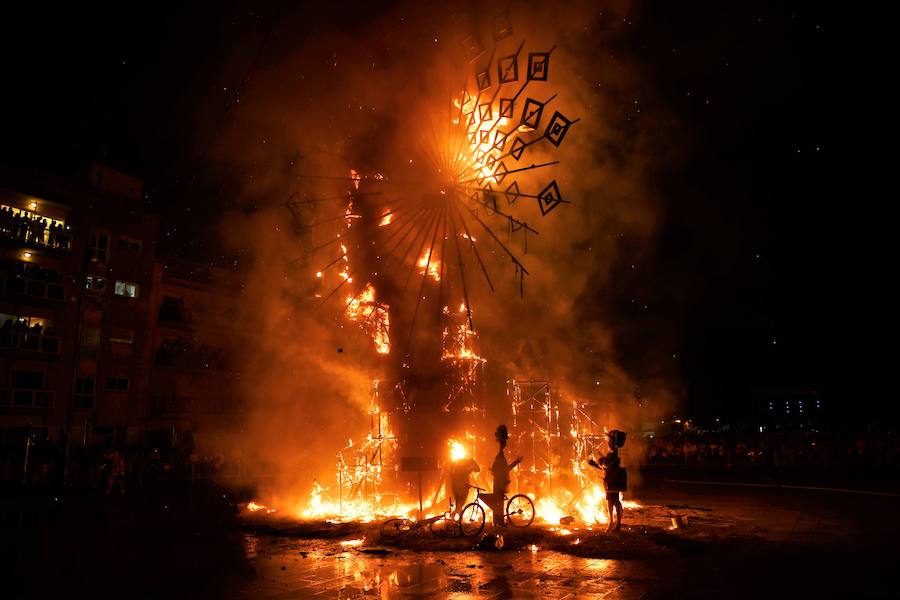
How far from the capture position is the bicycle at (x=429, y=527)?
11.8 metres

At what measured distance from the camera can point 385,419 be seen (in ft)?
51.5

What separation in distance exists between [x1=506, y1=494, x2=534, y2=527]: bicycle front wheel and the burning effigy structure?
0.61 m

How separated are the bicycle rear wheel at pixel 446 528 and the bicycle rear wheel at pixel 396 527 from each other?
1.41 ft

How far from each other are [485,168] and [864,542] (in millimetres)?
9668

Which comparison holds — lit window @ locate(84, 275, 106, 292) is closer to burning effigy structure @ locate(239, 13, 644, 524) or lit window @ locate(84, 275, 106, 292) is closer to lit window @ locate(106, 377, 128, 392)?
lit window @ locate(106, 377, 128, 392)

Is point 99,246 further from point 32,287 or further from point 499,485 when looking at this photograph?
point 499,485

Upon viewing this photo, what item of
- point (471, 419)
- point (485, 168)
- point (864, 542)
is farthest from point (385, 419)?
point (864, 542)

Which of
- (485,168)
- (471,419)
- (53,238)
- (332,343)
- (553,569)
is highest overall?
(53,238)

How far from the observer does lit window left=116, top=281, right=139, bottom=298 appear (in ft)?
109

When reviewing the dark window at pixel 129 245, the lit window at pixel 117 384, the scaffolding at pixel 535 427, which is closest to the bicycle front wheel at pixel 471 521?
the scaffolding at pixel 535 427

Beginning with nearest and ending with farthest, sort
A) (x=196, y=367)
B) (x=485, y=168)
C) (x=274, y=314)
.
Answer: (x=485, y=168), (x=274, y=314), (x=196, y=367)

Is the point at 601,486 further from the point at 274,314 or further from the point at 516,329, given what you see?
the point at 274,314

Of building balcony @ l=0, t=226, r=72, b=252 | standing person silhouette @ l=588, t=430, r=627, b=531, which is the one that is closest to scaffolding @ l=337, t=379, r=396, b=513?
standing person silhouette @ l=588, t=430, r=627, b=531

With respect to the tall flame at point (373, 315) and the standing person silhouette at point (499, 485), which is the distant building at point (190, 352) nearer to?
the tall flame at point (373, 315)
